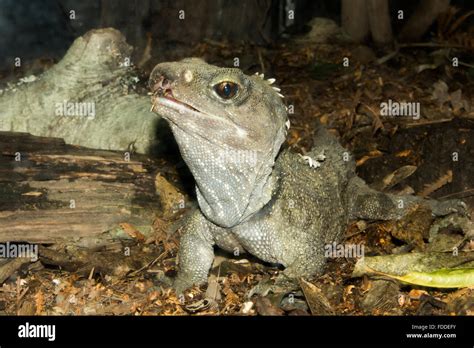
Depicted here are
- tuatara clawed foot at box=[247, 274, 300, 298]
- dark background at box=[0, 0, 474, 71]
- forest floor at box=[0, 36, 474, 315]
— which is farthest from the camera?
dark background at box=[0, 0, 474, 71]

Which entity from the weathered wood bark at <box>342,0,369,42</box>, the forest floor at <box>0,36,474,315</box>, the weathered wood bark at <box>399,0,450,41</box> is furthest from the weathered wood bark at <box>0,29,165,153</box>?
the weathered wood bark at <box>399,0,450,41</box>

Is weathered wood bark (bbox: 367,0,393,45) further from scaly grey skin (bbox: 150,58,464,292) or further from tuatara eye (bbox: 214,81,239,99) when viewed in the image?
tuatara eye (bbox: 214,81,239,99)

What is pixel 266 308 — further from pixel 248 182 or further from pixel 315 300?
pixel 248 182

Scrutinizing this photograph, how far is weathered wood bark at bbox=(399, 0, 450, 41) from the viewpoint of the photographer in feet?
38.3

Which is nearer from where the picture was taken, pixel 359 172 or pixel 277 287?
pixel 277 287

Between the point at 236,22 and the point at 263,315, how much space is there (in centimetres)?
826

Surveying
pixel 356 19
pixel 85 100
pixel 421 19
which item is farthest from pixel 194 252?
pixel 421 19

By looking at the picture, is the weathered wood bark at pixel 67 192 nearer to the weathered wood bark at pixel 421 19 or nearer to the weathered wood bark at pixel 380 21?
the weathered wood bark at pixel 380 21

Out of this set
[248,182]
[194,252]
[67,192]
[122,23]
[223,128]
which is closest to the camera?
[223,128]

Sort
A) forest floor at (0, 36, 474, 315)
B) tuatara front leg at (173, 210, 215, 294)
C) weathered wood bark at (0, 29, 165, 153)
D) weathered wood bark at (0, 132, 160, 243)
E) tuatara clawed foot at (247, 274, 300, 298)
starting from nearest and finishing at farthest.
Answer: forest floor at (0, 36, 474, 315) < tuatara clawed foot at (247, 274, 300, 298) < tuatara front leg at (173, 210, 215, 294) < weathered wood bark at (0, 132, 160, 243) < weathered wood bark at (0, 29, 165, 153)

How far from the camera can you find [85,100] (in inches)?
332

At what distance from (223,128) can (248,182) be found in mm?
607

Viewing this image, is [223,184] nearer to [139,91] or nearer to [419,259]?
[419,259]
